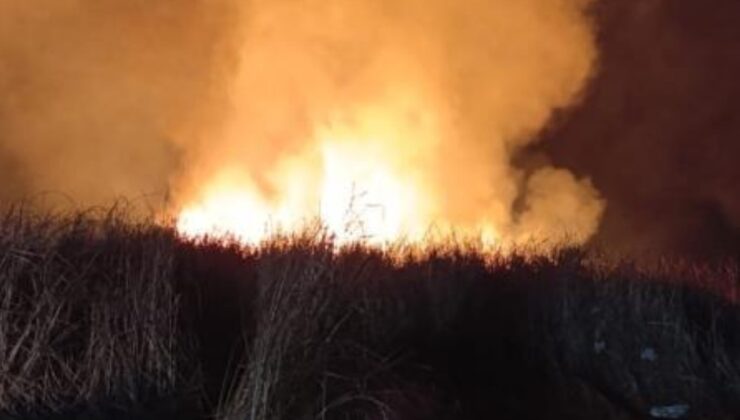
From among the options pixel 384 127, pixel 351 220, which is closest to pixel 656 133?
pixel 384 127

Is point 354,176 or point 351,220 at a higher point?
point 354,176

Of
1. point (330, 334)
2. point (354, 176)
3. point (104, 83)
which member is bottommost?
point (330, 334)

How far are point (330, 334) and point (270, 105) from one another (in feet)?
44.1

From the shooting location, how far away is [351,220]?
8023 millimetres

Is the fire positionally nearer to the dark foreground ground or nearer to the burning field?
the burning field

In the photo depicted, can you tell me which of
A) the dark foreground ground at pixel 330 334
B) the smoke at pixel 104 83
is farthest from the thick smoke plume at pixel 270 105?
the dark foreground ground at pixel 330 334

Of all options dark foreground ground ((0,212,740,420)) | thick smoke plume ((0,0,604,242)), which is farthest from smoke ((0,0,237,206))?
dark foreground ground ((0,212,740,420))

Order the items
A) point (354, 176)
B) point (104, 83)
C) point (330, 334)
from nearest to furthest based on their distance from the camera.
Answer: point (330, 334)
point (354, 176)
point (104, 83)

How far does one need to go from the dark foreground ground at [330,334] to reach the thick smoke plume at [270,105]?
6.99 metres

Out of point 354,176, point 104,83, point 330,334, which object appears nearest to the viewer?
point 330,334

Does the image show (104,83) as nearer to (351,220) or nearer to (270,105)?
(270,105)

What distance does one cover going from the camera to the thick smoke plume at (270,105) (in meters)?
19.7

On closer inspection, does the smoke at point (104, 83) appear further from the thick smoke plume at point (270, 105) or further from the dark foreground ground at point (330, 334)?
the dark foreground ground at point (330, 334)

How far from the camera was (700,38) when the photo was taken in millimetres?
22969
